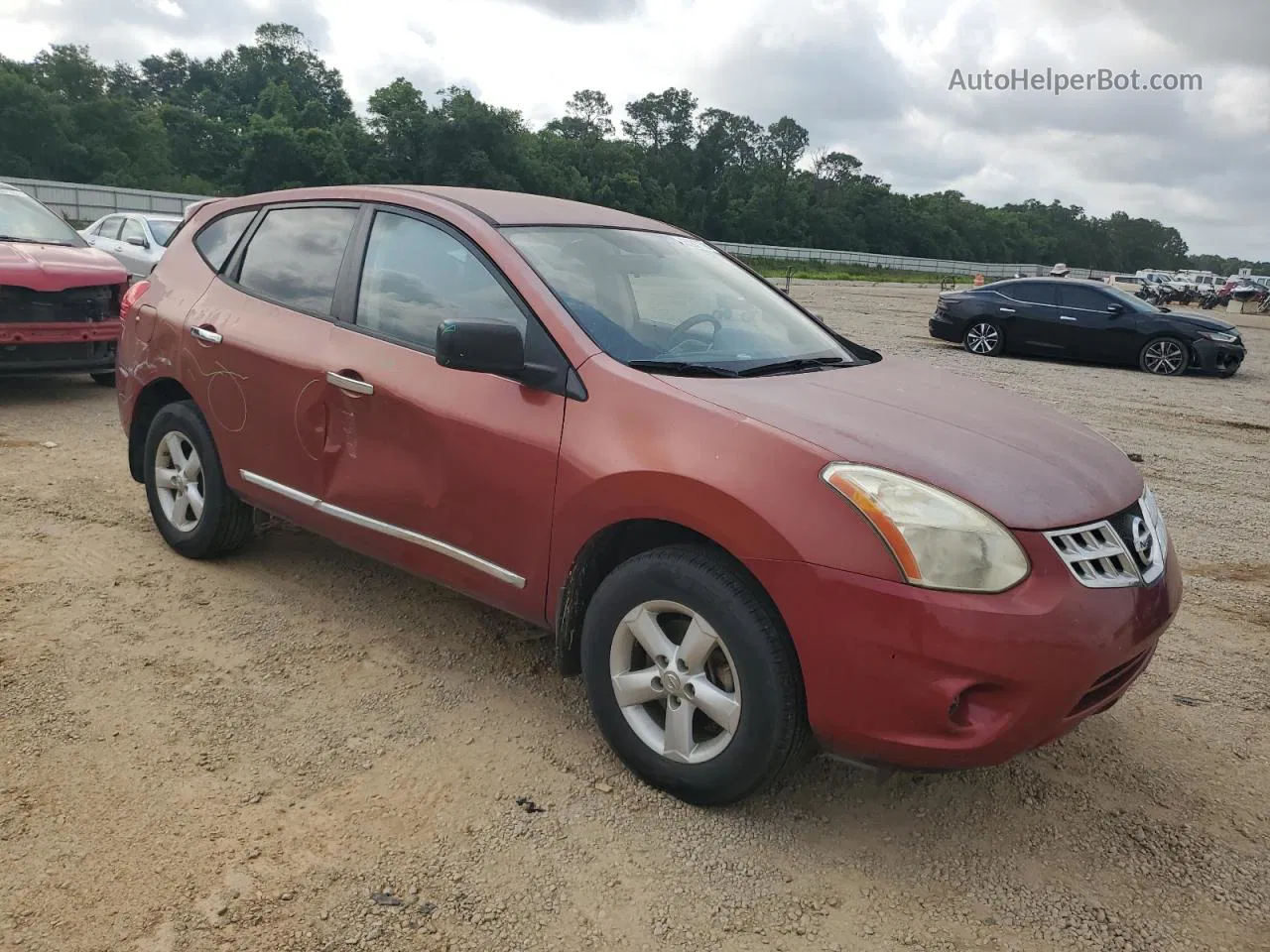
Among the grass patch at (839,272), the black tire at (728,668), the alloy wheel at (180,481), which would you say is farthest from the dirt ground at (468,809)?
the grass patch at (839,272)

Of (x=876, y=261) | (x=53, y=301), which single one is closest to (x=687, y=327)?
(x=53, y=301)

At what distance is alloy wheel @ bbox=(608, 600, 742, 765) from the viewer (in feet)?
8.41

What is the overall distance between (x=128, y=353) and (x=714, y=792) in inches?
138

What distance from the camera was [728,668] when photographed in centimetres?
260

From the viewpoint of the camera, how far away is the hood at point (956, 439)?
243 cm

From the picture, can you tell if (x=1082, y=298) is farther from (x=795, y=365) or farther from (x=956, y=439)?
(x=956, y=439)

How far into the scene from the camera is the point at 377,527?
3.39 meters

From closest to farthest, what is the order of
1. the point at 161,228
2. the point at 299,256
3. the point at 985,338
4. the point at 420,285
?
1. the point at 420,285
2. the point at 299,256
3. the point at 161,228
4. the point at 985,338

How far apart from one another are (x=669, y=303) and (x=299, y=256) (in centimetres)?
155

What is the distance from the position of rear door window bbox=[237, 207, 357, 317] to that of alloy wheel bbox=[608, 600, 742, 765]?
180cm

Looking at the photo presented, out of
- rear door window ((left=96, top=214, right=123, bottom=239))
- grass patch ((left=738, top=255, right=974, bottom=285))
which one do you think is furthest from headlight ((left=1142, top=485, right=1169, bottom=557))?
grass patch ((left=738, top=255, right=974, bottom=285))

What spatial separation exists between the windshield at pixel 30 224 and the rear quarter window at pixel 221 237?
14.7 feet

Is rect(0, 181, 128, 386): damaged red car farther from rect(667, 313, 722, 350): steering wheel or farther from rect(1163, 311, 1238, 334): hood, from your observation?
rect(1163, 311, 1238, 334): hood

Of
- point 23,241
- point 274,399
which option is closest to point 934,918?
point 274,399
